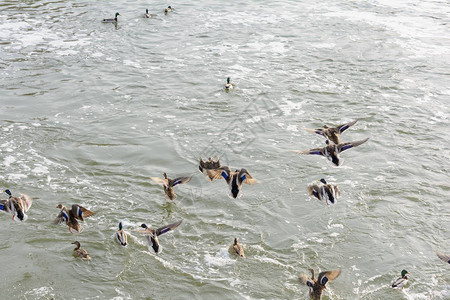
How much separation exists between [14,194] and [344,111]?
31.5 ft

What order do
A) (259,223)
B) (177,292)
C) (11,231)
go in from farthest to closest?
(259,223)
(11,231)
(177,292)

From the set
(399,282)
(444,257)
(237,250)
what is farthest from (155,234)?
(444,257)

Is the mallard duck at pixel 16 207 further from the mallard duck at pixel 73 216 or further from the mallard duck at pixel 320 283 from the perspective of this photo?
the mallard duck at pixel 320 283

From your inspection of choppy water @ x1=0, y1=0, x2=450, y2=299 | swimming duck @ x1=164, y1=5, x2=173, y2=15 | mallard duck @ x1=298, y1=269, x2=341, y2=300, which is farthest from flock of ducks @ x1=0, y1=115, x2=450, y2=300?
swimming duck @ x1=164, y1=5, x2=173, y2=15

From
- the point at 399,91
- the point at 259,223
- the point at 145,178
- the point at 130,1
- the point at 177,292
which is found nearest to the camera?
the point at 177,292

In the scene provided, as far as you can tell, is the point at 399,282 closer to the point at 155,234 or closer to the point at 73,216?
the point at 155,234

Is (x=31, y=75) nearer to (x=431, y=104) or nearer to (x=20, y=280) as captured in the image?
(x=20, y=280)

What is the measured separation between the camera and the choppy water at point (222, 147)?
9.55 meters

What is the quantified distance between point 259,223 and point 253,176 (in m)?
1.87

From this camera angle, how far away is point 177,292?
9.04 m

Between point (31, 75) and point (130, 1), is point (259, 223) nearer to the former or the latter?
point (31, 75)

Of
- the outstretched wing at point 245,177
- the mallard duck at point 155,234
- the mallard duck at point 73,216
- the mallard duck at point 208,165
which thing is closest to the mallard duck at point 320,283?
the mallard duck at point 155,234

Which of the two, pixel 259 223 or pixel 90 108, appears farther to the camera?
pixel 90 108

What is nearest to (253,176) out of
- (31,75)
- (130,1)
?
(31,75)
